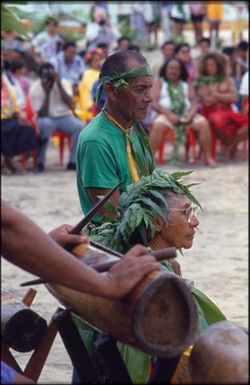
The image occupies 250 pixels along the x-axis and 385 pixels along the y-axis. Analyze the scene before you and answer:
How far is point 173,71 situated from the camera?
17766 mm

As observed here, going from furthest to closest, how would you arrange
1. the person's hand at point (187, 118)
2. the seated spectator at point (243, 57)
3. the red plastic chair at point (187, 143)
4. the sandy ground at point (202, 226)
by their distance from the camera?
the seated spectator at point (243, 57) < the red plastic chair at point (187, 143) < the person's hand at point (187, 118) < the sandy ground at point (202, 226)

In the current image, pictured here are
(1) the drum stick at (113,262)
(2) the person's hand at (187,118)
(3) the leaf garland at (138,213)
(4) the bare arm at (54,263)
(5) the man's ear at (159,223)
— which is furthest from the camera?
(2) the person's hand at (187,118)

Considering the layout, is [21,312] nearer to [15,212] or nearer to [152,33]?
[15,212]

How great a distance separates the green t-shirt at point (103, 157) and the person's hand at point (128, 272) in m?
2.23

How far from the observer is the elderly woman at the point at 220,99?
1855cm

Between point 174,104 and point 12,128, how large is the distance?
97.2 inches

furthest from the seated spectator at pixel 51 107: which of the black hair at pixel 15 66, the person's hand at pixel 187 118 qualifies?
the person's hand at pixel 187 118

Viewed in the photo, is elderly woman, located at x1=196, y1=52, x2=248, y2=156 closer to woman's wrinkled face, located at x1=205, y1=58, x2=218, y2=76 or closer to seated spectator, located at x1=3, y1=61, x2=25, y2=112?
woman's wrinkled face, located at x1=205, y1=58, x2=218, y2=76

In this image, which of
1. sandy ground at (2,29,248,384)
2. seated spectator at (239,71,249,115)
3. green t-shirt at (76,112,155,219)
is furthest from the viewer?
seated spectator at (239,71,249,115)

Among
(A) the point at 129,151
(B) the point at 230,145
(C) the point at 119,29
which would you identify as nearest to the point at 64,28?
(C) the point at 119,29

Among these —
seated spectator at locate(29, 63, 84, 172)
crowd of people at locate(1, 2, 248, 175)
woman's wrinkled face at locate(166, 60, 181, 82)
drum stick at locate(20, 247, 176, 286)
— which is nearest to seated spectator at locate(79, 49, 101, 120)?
crowd of people at locate(1, 2, 248, 175)

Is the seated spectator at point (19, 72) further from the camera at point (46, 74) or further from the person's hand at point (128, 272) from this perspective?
the person's hand at point (128, 272)

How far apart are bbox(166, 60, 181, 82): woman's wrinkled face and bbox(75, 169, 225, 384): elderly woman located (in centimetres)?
1214

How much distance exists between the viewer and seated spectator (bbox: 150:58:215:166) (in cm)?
1784
